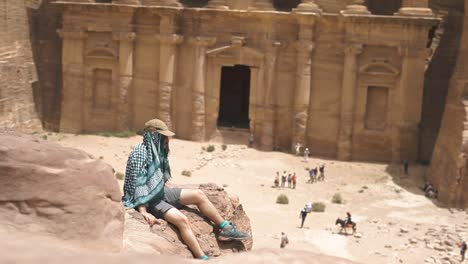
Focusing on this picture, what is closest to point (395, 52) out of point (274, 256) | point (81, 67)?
point (81, 67)

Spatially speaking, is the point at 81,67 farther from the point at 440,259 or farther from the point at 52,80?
the point at 440,259

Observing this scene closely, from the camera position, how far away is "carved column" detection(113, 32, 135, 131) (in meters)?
28.3

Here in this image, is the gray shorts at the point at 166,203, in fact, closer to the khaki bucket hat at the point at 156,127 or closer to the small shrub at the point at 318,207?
the khaki bucket hat at the point at 156,127

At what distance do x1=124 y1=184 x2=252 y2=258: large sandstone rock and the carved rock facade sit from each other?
18493 mm

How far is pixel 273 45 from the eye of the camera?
27203mm

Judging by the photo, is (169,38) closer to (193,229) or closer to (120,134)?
(120,134)

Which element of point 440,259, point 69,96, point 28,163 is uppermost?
point 28,163

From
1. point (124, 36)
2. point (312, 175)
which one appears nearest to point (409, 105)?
point (312, 175)

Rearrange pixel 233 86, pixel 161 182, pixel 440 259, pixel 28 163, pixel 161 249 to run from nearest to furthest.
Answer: pixel 28 163
pixel 161 249
pixel 161 182
pixel 440 259
pixel 233 86

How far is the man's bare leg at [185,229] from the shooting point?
23.4 ft

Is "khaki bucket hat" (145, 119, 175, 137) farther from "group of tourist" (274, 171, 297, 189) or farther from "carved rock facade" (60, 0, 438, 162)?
"carved rock facade" (60, 0, 438, 162)

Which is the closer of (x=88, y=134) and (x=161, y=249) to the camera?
(x=161, y=249)

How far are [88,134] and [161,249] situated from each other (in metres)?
23.0

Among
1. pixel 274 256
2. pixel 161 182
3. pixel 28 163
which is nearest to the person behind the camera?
pixel 274 256
